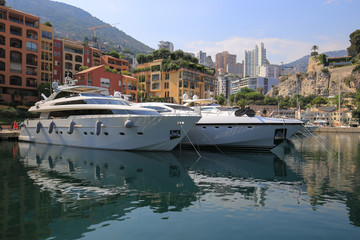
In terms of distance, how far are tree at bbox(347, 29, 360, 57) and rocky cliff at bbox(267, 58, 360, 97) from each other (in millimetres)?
8999

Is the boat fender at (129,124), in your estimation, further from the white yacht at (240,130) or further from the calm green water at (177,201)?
the white yacht at (240,130)

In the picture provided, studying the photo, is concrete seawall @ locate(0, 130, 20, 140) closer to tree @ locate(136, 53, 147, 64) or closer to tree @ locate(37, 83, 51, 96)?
tree @ locate(37, 83, 51, 96)

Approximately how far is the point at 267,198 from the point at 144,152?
10.3 meters

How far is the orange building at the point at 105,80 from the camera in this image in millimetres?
45094

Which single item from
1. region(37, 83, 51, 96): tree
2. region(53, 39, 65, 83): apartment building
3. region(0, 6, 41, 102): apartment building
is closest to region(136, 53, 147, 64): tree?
region(53, 39, 65, 83): apartment building

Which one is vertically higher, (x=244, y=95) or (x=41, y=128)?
(x=244, y=95)

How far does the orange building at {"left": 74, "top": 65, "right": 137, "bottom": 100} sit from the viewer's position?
148 feet

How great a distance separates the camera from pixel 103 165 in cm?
1282

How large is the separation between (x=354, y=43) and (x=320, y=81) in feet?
76.4

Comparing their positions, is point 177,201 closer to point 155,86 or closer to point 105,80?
point 105,80

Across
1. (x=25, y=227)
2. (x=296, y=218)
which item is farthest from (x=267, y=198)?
(x=25, y=227)

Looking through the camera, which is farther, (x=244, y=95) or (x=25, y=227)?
(x=244, y=95)

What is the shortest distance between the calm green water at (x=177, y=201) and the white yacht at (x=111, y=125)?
122 inches

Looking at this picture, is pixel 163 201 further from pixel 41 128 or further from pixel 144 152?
pixel 41 128
